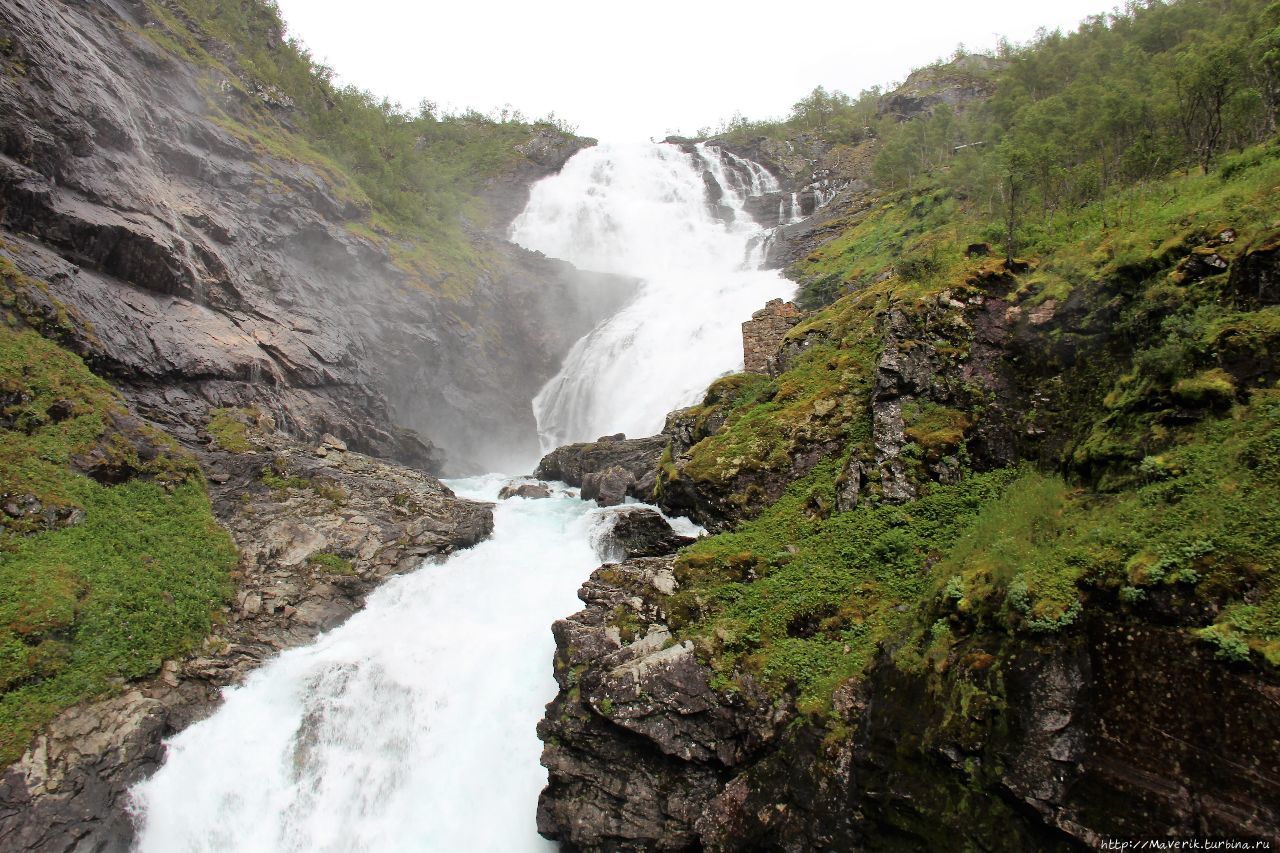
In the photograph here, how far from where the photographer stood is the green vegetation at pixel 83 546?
441 inches

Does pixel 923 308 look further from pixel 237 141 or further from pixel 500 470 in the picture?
pixel 237 141

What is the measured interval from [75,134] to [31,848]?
22.3m

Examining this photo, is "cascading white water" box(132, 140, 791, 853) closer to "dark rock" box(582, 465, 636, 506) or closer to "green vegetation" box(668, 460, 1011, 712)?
"dark rock" box(582, 465, 636, 506)

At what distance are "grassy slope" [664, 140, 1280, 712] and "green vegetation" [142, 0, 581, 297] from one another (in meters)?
32.8

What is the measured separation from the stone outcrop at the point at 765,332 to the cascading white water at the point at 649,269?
14.9 feet

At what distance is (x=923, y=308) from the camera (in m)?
13.6

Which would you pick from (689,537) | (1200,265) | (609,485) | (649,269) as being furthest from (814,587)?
(649,269)

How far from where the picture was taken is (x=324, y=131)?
42.7m

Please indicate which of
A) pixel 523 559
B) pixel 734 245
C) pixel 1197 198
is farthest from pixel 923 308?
pixel 734 245

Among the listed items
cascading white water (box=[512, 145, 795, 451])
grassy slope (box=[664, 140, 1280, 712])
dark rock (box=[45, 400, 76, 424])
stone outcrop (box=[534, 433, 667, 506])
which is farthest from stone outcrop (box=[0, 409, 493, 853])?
cascading white water (box=[512, 145, 795, 451])

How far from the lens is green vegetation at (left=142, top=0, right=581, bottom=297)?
34031 millimetres

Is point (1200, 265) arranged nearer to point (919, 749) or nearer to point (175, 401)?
point (919, 749)

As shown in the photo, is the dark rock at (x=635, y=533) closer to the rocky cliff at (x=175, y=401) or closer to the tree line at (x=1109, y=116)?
the rocky cliff at (x=175, y=401)

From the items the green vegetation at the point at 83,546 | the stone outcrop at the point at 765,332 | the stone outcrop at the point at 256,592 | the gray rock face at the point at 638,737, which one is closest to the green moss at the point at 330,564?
the stone outcrop at the point at 256,592
